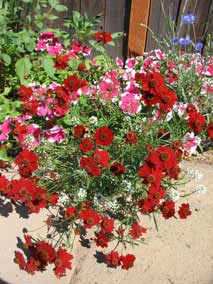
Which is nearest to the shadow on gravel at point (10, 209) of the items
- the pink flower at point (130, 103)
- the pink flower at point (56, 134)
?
the pink flower at point (56, 134)

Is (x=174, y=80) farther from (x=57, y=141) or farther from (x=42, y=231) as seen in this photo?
(x=42, y=231)

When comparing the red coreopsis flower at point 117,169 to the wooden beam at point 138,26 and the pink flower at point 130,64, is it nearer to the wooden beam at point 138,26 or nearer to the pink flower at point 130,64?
the pink flower at point 130,64

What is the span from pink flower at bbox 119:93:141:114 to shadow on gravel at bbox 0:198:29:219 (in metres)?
0.77

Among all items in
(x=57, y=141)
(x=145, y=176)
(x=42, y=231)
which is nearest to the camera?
(x=145, y=176)

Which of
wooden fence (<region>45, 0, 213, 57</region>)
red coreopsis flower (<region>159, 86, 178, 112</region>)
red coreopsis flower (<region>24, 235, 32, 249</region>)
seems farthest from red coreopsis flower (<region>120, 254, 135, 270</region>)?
wooden fence (<region>45, 0, 213, 57</region>)

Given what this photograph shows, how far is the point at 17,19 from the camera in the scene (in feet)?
10.5

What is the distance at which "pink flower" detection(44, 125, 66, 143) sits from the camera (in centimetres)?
254

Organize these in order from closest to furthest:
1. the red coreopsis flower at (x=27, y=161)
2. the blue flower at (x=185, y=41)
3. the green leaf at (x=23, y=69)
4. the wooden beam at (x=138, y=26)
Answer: the red coreopsis flower at (x=27, y=161), the green leaf at (x=23, y=69), the blue flower at (x=185, y=41), the wooden beam at (x=138, y=26)

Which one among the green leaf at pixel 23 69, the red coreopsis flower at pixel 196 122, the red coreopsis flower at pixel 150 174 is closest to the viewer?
the red coreopsis flower at pixel 150 174

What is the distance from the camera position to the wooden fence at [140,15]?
3675 mm

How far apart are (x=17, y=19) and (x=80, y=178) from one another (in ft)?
4.70

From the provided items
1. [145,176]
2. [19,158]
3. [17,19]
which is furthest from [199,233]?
[17,19]

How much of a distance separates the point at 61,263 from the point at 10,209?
1.83 feet

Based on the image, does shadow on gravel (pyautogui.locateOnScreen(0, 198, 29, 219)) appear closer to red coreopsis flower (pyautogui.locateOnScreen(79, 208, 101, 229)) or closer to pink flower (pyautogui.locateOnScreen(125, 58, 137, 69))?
red coreopsis flower (pyautogui.locateOnScreen(79, 208, 101, 229))
